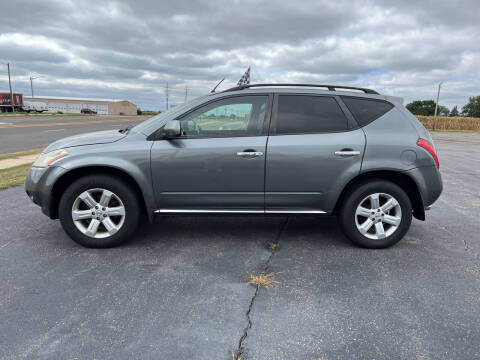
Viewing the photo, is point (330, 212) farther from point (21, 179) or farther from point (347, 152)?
point (21, 179)

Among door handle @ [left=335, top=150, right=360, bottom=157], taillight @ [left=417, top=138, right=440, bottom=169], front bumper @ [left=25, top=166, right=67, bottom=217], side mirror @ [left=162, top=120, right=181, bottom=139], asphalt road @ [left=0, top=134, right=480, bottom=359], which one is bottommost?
asphalt road @ [left=0, top=134, right=480, bottom=359]

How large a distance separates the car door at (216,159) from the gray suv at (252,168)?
0.01 m

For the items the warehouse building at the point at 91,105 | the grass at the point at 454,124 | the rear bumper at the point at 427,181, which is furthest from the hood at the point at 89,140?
the warehouse building at the point at 91,105

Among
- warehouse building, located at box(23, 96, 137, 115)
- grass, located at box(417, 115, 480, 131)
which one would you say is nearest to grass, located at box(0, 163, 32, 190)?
grass, located at box(417, 115, 480, 131)

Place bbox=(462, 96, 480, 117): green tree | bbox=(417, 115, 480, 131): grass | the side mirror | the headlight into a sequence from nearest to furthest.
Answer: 1. the side mirror
2. the headlight
3. bbox=(417, 115, 480, 131): grass
4. bbox=(462, 96, 480, 117): green tree

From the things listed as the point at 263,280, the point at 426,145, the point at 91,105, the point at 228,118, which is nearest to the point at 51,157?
the point at 228,118

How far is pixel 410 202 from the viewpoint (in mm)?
3902

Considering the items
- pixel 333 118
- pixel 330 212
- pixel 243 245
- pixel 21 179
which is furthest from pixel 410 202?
pixel 21 179

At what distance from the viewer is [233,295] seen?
9.49 ft

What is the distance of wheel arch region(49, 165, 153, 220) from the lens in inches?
147

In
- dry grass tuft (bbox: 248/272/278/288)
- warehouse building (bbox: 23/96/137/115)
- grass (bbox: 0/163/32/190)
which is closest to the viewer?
dry grass tuft (bbox: 248/272/278/288)

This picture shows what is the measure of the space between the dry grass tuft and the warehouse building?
92868 millimetres

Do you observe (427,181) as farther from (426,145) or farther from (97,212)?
(97,212)

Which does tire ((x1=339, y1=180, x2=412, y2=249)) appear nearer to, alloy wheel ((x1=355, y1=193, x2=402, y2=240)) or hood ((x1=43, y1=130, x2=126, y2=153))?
alloy wheel ((x1=355, y1=193, x2=402, y2=240))
